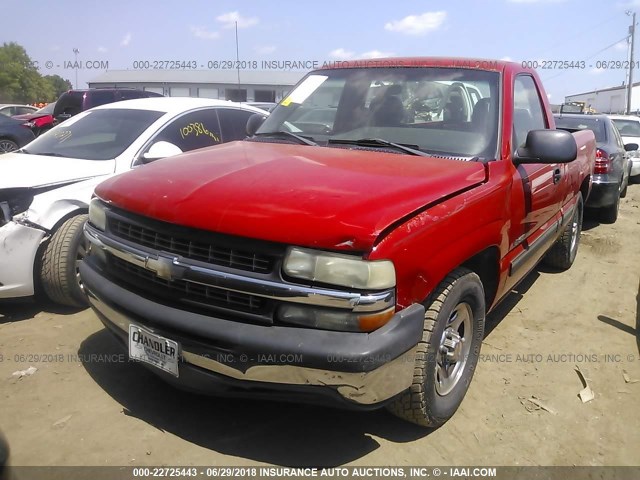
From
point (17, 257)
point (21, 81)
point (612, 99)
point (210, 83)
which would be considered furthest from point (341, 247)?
point (21, 81)

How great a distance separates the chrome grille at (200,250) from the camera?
231 cm

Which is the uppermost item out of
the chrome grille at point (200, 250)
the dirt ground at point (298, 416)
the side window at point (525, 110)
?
the side window at point (525, 110)

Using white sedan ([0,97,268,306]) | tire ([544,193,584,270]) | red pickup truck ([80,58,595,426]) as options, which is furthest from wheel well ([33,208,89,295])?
tire ([544,193,584,270])

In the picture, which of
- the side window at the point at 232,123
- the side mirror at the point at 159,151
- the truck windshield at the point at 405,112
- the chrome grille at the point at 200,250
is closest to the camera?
the chrome grille at the point at 200,250

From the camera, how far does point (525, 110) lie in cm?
388

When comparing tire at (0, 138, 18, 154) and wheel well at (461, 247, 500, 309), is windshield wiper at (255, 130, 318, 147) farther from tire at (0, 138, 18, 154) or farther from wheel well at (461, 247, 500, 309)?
tire at (0, 138, 18, 154)

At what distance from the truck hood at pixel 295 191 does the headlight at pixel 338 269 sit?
5 centimetres

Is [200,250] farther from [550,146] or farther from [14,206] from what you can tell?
[14,206]

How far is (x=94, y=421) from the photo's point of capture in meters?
2.90

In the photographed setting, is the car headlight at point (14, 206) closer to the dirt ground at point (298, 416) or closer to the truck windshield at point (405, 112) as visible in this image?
the dirt ground at point (298, 416)

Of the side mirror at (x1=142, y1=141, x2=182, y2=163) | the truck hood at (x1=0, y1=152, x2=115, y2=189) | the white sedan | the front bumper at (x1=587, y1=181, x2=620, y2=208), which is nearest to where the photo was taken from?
the white sedan

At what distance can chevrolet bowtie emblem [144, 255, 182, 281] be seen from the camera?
244cm

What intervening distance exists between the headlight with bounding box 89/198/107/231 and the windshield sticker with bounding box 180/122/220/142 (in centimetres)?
232

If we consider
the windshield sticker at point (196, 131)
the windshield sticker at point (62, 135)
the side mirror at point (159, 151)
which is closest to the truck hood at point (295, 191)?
the side mirror at point (159, 151)
